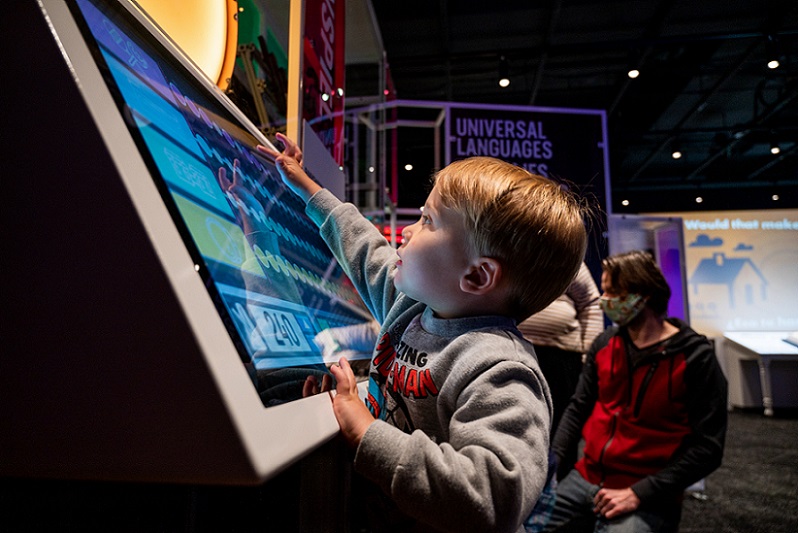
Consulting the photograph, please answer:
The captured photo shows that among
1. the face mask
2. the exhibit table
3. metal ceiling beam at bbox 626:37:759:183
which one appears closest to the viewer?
the face mask

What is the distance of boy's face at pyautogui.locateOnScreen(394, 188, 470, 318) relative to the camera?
2.48 feet

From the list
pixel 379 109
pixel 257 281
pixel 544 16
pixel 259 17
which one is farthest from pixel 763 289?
pixel 257 281

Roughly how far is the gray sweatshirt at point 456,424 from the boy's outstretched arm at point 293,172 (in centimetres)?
34

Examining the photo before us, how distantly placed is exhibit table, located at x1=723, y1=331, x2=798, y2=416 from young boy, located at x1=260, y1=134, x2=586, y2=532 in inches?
305

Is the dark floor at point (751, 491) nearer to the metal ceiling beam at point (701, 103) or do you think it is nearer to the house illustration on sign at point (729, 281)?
the house illustration on sign at point (729, 281)

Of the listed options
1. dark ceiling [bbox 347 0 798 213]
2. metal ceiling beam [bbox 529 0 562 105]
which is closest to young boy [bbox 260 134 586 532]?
dark ceiling [bbox 347 0 798 213]

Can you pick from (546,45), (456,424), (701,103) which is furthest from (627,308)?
(701,103)

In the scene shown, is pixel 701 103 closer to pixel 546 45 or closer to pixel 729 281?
pixel 546 45

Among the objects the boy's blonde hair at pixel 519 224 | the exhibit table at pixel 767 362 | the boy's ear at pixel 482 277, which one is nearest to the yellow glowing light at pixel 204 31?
the boy's blonde hair at pixel 519 224

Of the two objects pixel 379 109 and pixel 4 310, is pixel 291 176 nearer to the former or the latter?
pixel 4 310

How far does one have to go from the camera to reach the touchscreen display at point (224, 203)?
1.36 feet

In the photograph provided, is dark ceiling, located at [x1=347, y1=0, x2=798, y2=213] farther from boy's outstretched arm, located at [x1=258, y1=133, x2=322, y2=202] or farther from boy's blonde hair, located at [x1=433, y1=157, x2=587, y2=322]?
boy's blonde hair, located at [x1=433, y1=157, x2=587, y2=322]

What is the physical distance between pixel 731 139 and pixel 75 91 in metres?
9.92

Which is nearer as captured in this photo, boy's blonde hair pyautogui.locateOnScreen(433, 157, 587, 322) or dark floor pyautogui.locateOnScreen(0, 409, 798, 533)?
dark floor pyautogui.locateOnScreen(0, 409, 798, 533)
